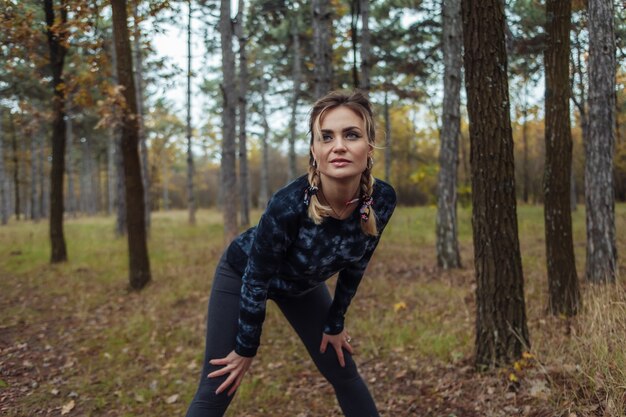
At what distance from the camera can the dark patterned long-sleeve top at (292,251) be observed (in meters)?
2.09

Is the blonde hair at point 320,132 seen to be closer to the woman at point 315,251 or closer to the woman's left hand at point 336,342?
the woman at point 315,251

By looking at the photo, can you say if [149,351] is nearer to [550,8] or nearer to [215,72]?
[550,8]

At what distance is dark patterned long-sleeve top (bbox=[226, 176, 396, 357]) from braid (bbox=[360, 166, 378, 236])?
0.15 feet

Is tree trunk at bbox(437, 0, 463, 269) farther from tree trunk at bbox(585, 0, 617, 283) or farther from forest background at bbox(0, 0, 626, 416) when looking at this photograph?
tree trunk at bbox(585, 0, 617, 283)

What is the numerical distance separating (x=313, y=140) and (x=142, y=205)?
645cm

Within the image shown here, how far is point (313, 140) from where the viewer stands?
7.22 ft

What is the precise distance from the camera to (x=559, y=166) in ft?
16.7

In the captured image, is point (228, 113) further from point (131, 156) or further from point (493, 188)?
point (493, 188)

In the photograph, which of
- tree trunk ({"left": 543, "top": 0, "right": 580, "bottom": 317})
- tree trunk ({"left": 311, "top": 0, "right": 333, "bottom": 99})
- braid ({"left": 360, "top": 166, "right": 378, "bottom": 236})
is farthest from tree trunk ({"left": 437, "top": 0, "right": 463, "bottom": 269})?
braid ({"left": 360, "top": 166, "right": 378, "bottom": 236})

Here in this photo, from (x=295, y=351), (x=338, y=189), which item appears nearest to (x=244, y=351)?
(x=338, y=189)

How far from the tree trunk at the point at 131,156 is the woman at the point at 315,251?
5.72 metres

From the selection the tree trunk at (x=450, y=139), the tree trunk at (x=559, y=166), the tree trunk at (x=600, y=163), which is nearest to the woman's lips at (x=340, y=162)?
the tree trunk at (x=559, y=166)

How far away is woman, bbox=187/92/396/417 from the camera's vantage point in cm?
210

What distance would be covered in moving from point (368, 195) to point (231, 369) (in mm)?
1191
